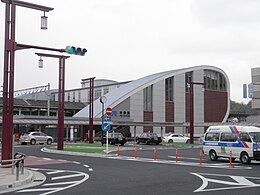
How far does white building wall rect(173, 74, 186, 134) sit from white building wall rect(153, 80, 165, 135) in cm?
325

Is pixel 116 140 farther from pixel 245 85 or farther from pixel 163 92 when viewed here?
pixel 163 92

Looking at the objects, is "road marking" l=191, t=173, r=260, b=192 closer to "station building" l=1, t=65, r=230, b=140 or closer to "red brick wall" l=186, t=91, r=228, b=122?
"station building" l=1, t=65, r=230, b=140

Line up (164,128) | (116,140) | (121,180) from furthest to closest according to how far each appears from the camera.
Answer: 1. (164,128)
2. (116,140)
3. (121,180)

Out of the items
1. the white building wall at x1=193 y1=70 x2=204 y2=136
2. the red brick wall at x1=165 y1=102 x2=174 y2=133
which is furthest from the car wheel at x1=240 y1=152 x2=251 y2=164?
the white building wall at x1=193 y1=70 x2=204 y2=136

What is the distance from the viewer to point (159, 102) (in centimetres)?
8188

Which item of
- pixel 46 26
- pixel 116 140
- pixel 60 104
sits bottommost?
pixel 116 140

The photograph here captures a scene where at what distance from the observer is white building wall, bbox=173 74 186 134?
276 ft

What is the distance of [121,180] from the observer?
586 inches

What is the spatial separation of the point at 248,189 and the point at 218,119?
79.4 m

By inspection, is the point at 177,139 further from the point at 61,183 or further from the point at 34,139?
the point at 61,183

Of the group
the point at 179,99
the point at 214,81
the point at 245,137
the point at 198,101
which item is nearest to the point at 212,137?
the point at 245,137

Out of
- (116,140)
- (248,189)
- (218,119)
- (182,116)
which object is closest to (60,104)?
(116,140)

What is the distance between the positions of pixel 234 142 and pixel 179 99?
2422 inches

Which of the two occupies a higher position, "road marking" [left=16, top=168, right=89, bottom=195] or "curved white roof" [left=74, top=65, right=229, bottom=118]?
"curved white roof" [left=74, top=65, right=229, bottom=118]
